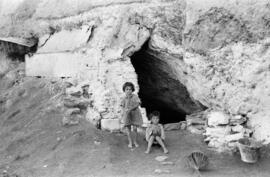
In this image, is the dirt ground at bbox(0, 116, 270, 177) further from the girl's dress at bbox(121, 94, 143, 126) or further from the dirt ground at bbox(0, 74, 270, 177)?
the girl's dress at bbox(121, 94, 143, 126)

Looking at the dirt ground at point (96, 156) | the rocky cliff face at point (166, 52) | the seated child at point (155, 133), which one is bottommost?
the dirt ground at point (96, 156)

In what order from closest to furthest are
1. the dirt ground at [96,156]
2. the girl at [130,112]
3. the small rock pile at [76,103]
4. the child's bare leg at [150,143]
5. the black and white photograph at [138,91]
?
the dirt ground at [96,156] < the black and white photograph at [138,91] < the child's bare leg at [150,143] < the girl at [130,112] < the small rock pile at [76,103]

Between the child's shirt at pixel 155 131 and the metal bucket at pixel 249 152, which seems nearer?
the metal bucket at pixel 249 152

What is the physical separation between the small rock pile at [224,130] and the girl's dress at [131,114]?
4.12 ft

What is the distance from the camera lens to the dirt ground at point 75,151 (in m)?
6.21

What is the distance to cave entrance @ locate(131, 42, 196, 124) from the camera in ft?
28.8

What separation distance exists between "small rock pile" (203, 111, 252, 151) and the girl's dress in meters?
1.26

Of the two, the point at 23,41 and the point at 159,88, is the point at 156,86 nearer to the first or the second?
the point at 159,88

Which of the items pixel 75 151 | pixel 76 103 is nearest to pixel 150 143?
pixel 75 151

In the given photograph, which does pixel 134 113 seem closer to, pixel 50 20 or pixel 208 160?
pixel 208 160

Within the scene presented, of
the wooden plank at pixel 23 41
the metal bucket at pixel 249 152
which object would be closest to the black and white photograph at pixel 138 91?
the metal bucket at pixel 249 152

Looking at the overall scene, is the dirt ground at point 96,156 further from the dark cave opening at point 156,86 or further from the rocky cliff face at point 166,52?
the dark cave opening at point 156,86

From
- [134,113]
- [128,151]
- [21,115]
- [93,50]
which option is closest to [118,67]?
[93,50]

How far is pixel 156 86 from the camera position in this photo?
952cm
